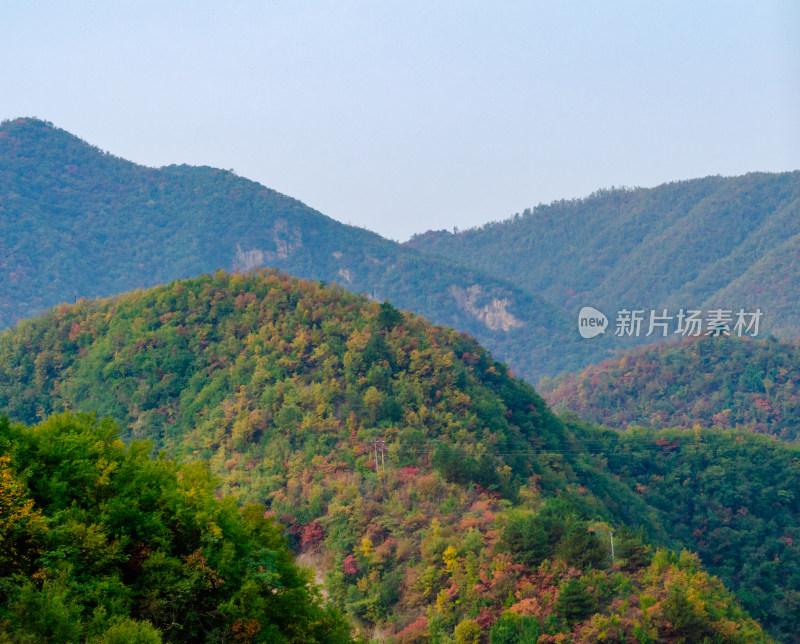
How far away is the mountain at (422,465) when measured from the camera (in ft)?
122

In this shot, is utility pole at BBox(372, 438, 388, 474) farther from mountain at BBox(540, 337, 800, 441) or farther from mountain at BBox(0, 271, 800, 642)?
mountain at BBox(540, 337, 800, 441)

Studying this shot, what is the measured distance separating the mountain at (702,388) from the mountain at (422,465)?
30411mm

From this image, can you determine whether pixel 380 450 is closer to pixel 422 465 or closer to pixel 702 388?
pixel 422 465

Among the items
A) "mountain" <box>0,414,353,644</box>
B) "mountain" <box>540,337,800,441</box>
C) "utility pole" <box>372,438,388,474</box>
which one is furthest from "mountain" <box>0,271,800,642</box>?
"mountain" <box>540,337,800,441</box>

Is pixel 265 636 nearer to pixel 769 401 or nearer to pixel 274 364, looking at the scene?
pixel 274 364

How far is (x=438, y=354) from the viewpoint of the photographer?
61.0m

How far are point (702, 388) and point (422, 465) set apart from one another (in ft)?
240

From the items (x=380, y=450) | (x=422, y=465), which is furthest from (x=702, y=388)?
(x=380, y=450)

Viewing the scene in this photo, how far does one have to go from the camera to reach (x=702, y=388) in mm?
114812

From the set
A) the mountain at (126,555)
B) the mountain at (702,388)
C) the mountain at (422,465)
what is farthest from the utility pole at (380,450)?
the mountain at (702,388)

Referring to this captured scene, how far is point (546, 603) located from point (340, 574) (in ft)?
33.5

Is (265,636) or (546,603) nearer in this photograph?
(265,636)

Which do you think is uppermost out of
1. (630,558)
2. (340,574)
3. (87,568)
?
(87,568)

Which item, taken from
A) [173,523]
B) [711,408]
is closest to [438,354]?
[173,523]
